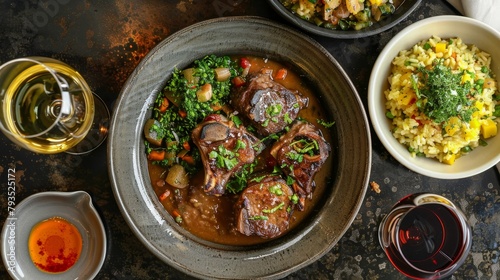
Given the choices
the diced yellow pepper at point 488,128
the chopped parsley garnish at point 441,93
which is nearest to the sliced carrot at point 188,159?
→ the chopped parsley garnish at point 441,93

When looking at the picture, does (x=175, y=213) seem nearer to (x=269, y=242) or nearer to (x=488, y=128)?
(x=269, y=242)

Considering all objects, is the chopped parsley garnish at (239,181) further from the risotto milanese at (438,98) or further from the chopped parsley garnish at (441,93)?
the chopped parsley garnish at (441,93)

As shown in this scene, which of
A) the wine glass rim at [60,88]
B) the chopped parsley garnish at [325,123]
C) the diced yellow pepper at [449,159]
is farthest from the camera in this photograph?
the diced yellow pepper at [449,159]

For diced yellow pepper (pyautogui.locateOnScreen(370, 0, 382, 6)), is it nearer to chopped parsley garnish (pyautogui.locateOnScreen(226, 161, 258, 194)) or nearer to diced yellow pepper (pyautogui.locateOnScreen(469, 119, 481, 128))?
diced yellow pepper (pyautogui.locateOnScreen(469, 119, 481, 128))

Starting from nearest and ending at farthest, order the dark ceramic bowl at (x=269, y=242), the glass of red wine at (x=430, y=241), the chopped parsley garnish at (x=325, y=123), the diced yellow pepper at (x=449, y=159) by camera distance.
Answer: the dark ceramic bowl at (x=269, y=242) → the glass of red wine at (x=430, y=241) → the chopped parsley garnish at (x=325, y=123) → the diced yellow pepper at (x=449, y=159)

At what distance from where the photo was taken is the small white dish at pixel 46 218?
15.3ft

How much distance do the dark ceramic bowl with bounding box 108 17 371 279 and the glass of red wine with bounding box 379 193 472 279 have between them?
45 cm

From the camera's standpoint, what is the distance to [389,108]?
4.89 metres

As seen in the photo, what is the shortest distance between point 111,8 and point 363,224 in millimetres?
2808

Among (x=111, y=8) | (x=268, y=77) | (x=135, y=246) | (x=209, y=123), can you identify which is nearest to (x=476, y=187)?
(x=268, y=77)

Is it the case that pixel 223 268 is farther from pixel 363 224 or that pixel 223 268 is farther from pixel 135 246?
pixel 363 224

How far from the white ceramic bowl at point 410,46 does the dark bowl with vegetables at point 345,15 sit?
0.19 metres

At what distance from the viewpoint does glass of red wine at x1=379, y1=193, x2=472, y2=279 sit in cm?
452

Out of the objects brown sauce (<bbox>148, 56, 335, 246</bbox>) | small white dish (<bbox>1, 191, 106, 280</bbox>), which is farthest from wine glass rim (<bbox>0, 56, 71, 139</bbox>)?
brown sauce (<bbox>148, 56, 335, 246</bbox>)
